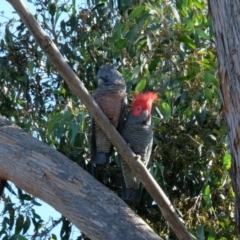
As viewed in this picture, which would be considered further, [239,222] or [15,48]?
[15,48]

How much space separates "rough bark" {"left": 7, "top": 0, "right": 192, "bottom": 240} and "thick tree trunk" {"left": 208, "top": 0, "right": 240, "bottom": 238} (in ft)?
1.20

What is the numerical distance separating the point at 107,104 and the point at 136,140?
21 cm

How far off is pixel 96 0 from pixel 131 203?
102cm

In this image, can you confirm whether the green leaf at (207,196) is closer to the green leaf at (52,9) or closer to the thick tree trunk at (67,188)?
the thick tree trunk at (67,188)

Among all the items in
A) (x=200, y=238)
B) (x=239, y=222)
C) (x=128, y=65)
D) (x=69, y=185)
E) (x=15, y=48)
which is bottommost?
(x=200, y=238)

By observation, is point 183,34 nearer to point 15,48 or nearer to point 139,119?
point 139,119

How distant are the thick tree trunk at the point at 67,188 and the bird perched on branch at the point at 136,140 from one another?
533 millimetres

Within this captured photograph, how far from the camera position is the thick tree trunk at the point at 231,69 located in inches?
82.8

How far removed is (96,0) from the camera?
11.3ft

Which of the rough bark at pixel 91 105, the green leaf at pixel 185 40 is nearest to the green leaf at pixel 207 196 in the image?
the rough bark at pixel 91 105

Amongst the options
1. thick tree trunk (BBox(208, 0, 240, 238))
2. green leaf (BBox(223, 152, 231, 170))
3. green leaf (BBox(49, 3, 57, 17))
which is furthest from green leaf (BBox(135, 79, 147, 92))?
green leaf (BBox(49, 3, 57, 17))

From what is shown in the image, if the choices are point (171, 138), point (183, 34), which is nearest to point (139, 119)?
point (171, 138)

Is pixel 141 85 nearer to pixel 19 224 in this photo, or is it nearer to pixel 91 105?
pixel 91 105

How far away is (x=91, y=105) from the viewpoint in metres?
2.39
